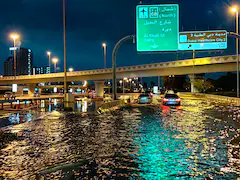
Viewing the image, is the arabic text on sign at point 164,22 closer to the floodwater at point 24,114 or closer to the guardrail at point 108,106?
the guardrail at point 108,106

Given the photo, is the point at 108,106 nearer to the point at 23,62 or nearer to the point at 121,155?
the point at 121,155

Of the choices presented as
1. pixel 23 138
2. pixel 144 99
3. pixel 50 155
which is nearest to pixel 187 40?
pixel 144 99

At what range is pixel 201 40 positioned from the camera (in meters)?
29.8

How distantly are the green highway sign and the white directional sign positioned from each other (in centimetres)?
77

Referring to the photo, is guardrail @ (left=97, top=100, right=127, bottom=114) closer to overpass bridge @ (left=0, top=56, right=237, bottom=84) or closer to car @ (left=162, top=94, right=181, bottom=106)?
car @ (left=162, top=94, right=181, bottom=106)

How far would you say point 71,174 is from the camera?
Answer: 6.94 m

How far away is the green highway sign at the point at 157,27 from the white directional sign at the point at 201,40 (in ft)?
2.51

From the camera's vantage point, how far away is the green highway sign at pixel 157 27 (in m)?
29.5

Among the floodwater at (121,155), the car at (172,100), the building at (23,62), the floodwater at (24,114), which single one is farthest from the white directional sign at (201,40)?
the building at (23,62)

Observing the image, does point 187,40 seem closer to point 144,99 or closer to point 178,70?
point 144,99

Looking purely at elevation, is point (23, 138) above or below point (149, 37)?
below

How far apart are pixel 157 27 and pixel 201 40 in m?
4.71

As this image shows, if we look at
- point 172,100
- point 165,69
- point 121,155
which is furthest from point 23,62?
point 121,155

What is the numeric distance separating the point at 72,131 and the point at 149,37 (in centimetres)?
1857
